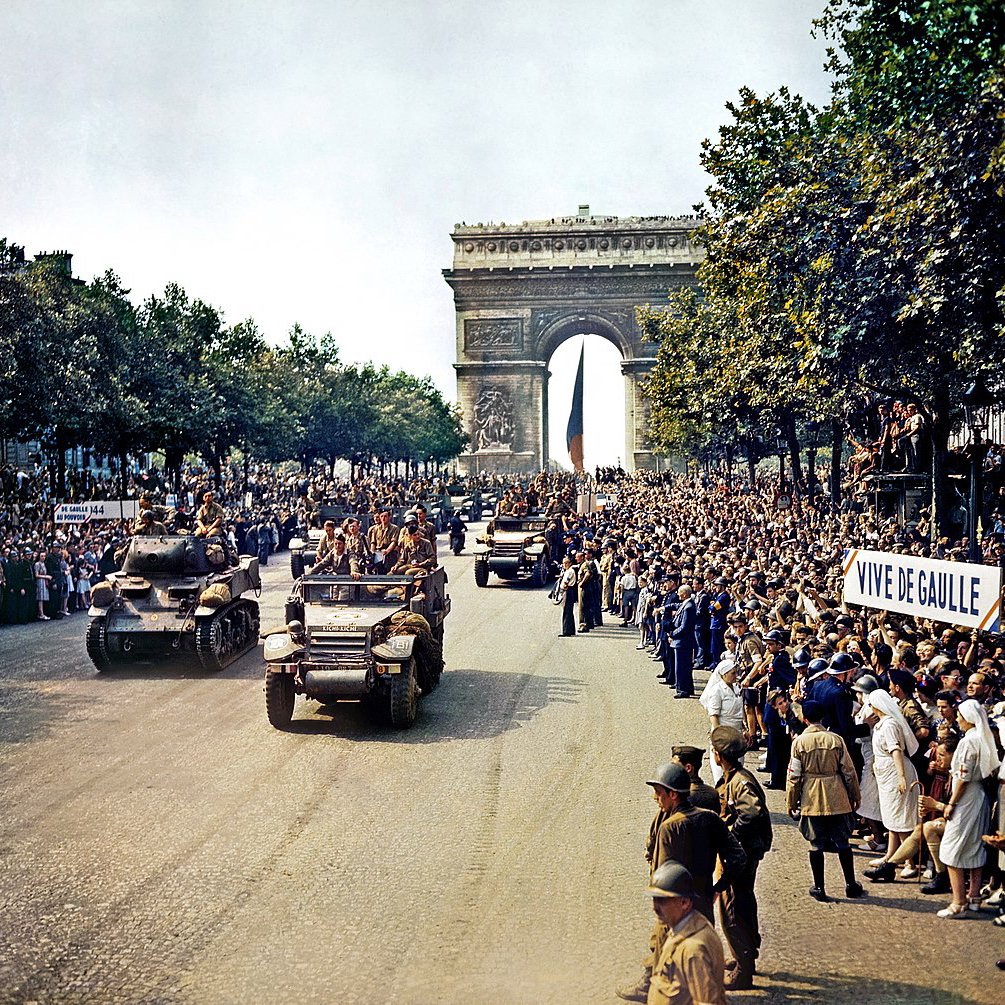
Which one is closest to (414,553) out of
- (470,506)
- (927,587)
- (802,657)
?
(802,657)

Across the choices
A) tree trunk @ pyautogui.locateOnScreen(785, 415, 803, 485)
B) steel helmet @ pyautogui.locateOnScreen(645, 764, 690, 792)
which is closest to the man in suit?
steel helmet @ pyautogui.locateOnScreen(645, 764, 690, 792)

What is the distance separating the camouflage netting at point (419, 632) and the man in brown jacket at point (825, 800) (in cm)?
689

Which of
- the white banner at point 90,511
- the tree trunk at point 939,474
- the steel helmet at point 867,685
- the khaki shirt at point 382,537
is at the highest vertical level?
the tree trunk at point 939,474

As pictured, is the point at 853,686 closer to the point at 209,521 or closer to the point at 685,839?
the point at 685,839

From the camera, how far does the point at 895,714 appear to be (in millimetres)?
9445

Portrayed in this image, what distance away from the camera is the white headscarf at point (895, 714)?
941 cm

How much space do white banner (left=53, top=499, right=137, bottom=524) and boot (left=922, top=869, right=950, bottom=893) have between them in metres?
24.4

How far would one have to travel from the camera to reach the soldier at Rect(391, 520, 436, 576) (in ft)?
58.3

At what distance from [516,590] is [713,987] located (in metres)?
25.9

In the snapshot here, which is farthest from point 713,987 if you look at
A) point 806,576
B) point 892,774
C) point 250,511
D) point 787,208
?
point 250,511

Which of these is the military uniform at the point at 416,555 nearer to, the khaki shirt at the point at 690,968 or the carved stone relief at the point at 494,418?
the khaki shirt at the point at 690,968

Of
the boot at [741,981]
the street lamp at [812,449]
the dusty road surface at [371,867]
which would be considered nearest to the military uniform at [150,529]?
the dusty road surface at [371,867]

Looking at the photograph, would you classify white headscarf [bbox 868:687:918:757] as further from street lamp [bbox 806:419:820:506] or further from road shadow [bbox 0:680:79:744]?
street lamp [bbox 806:419:820:506]

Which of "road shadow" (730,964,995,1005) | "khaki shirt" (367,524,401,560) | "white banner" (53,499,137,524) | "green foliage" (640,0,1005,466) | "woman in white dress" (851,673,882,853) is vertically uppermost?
"green foliage" (640,0,1005,466)
